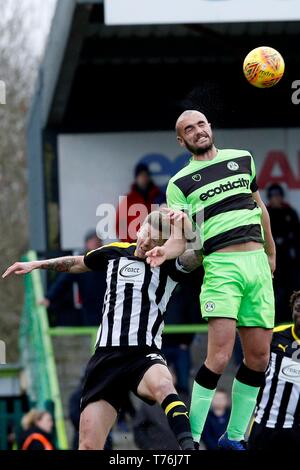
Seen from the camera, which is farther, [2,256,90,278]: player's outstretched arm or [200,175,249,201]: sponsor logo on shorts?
[2,256,90,278]: player's outstretched arm

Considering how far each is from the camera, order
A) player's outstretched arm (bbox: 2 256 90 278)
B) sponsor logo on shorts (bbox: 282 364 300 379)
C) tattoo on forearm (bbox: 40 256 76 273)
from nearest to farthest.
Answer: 1. player's outstretched arm (bbox: 2 256 90 278)
2. tattoo on forearm (bbox: 40 256 76 273)
3. sponsor logo on shorts (bbox: 282 364 300 379)

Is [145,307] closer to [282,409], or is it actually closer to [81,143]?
[282,409]

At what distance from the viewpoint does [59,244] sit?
19.4 m

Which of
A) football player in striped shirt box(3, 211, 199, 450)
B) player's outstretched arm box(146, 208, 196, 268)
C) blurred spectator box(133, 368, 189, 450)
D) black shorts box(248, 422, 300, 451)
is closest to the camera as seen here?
player's outstretched arm box(146, 208, 196, 268)

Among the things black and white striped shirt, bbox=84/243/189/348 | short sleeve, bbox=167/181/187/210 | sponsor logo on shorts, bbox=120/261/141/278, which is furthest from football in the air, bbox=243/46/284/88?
sponsor logo on shorts, bbox=120/261/141/278

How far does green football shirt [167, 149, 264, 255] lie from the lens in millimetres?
9461

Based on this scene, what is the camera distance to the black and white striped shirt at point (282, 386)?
10703 mm

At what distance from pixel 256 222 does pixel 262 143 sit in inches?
399

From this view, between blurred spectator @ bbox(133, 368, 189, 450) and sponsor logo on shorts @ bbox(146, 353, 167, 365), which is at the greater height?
sponsor logo on shorts @ bbox(146, 353, 167, 365)

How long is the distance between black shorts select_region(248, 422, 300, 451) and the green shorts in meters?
1.33

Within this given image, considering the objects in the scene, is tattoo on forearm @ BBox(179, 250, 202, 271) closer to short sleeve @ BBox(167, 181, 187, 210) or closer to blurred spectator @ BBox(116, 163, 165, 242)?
short sleeve @ BBox(167, 181, 187, 210)

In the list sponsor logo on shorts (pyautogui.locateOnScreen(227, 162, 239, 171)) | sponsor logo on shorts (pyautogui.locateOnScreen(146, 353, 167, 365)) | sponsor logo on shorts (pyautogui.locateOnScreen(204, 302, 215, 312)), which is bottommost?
sponsor logo on shorts (pyautogui.locateOnScreen(146, 353, 167, 365))

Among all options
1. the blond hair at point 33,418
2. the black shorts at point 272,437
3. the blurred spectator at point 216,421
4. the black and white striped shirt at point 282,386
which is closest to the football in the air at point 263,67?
the black and white striped shirt at point 282,386
